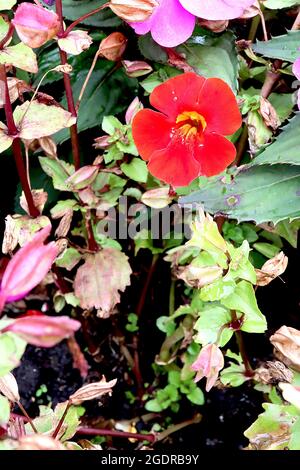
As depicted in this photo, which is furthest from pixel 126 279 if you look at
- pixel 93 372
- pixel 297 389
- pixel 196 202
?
pixel 297 389

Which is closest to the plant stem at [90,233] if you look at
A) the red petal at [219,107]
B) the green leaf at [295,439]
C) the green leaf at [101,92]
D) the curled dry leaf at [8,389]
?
the green leaf at [101,92]

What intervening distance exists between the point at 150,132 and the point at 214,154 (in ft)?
0.27

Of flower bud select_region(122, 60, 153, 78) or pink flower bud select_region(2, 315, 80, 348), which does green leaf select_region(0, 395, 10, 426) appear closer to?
pink flower bud select_region(2, 315, 80, 348)

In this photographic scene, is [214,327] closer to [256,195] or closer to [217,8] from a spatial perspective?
[256,195]

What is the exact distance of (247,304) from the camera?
71cm

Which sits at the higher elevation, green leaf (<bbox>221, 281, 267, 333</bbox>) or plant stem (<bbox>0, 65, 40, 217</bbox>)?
plant stem (<bbox>0, 65, 40, 217</bbox>)

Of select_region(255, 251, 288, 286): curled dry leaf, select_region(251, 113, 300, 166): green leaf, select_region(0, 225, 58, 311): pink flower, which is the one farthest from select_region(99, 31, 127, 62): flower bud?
select_region(0, 225, 58, 311): pink flower

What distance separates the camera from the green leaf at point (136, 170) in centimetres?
90

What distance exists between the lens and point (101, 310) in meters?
0.96

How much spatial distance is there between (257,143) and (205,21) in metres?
0.17

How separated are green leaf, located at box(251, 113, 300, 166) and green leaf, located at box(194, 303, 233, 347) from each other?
0.61ft

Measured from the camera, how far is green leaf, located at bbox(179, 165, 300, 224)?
81 centimetres

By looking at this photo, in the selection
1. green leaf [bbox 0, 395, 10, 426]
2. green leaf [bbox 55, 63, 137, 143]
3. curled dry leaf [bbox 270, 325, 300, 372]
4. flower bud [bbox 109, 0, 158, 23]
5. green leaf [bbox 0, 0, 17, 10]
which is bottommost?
curled dry leaf [bbox 270, 325, 300, 372]

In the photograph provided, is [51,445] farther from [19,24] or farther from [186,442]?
[186,442]
